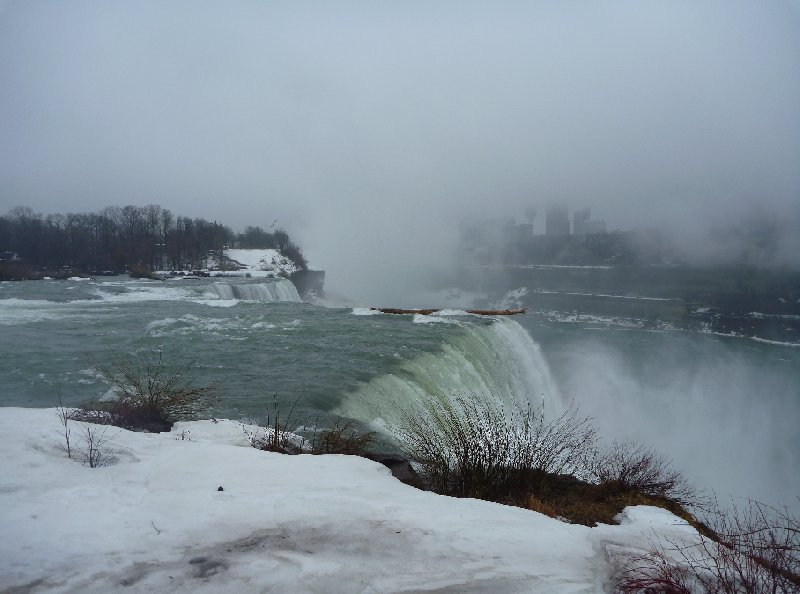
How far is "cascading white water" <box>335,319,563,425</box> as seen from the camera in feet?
33.4

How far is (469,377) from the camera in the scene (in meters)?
13.5

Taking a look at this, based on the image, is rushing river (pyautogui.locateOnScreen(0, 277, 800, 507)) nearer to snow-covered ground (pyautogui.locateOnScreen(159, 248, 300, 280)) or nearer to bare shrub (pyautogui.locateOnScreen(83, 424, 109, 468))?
bare shrub (pyautogui.locateOnScreen(83, 424, 109, 468))

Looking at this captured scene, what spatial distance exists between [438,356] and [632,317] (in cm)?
6541

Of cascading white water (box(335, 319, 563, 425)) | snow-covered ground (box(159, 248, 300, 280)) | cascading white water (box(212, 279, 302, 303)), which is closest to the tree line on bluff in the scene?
snow-covered ground (box(159, 248, 300, 280))

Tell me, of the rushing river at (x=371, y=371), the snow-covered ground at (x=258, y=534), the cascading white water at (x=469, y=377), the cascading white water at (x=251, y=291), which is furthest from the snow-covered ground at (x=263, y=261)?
the snow-covered ground at (x=258, y=534)

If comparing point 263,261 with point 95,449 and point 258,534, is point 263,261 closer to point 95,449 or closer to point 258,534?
point 95,449

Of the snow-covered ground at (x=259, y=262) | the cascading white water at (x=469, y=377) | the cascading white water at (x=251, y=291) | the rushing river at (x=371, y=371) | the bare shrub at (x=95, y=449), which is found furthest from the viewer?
the snow-covered ground at (x=259, y=262)

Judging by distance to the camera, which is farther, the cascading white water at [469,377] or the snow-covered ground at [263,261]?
the snow-covered ground at [263,261]

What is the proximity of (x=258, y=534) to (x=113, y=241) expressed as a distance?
73.5 metres

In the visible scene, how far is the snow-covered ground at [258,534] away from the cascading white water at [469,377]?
579cm

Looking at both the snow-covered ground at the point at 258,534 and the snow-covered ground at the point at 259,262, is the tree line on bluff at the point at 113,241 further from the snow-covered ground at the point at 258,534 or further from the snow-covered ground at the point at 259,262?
the snow-covered ground at the point at 258,534

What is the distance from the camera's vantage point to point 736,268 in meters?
89.2

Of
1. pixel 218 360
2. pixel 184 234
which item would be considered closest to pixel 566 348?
pixel 218 360

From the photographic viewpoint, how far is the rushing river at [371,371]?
10.4 m
